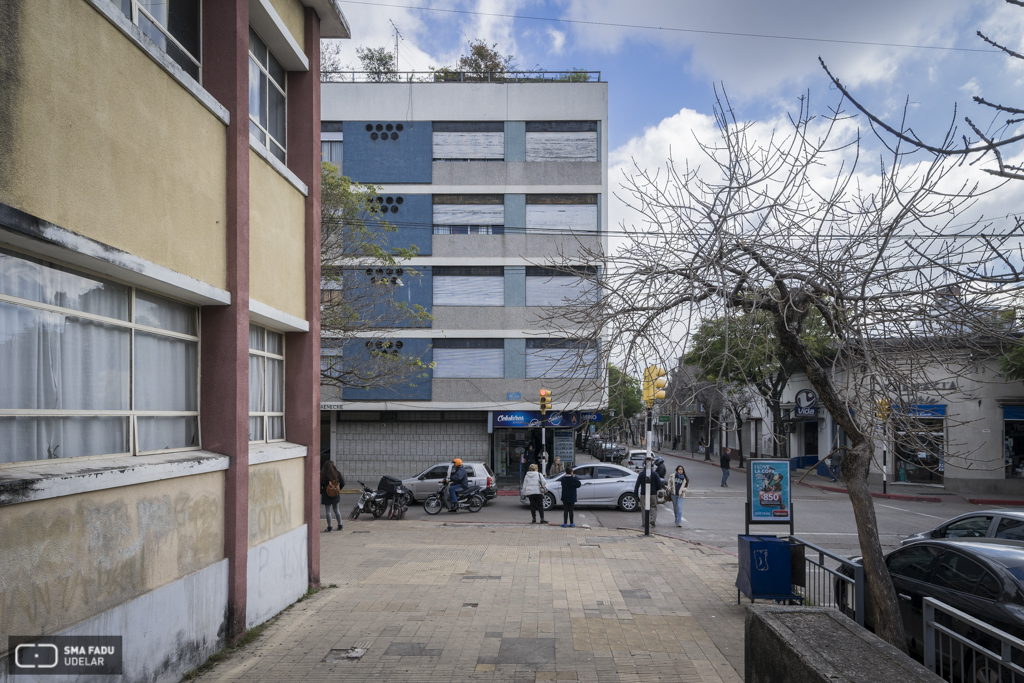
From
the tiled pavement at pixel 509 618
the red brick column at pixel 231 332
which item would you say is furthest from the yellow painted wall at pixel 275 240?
the tiled pavement at pixel 509 618

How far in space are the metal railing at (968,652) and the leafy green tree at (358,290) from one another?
50.5ft

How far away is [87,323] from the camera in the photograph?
5770mm

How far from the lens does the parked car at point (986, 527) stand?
9.73 meters

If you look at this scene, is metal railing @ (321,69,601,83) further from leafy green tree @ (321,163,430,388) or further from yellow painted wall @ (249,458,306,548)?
yellow painted wall @ (249,458,306,548)

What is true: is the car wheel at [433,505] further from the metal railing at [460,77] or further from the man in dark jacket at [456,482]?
the metal railing at [460,77]

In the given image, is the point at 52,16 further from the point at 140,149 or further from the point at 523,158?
the point at 523,158

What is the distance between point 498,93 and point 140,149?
81.0 ft

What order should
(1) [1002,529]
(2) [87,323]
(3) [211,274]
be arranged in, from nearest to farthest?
(2) [87,323] < (3) [211,274] < (1) [1002,529]

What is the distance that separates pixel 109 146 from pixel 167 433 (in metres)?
2.92

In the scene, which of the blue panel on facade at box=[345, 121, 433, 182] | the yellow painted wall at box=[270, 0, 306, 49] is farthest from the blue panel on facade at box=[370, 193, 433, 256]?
the yellow painted wall at box=[270, 0, 306, 49]

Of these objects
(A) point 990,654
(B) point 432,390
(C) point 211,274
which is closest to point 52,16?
(C) point 211,274

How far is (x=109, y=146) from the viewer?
5613 mm

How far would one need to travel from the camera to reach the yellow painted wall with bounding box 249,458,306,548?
8.57m

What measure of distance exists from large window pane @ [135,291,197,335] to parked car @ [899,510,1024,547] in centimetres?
926
